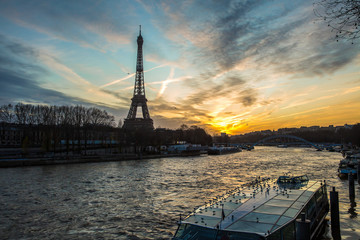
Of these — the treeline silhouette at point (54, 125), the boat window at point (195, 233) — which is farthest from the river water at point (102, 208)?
the treeline silhouette at point (54, 125)

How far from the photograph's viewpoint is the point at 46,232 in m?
11.0

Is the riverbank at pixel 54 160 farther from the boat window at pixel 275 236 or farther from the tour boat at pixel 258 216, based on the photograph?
the boat window at pixel 275 236

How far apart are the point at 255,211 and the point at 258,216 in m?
0.46

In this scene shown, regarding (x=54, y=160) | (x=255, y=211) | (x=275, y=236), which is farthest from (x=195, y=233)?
(x=54, y=160)

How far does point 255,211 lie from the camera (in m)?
7.93

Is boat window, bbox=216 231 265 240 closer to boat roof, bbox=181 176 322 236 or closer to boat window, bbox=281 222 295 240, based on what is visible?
boat roof, bbox=181 176 322 236

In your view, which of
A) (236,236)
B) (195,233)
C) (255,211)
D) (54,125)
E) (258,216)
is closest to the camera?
(236,236)

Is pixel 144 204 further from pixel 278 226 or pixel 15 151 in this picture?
pixel 15 151

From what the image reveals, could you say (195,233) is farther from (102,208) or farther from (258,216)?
(102,208)

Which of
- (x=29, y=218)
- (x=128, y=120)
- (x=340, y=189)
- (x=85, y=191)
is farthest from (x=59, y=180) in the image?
(x=128, y=120)

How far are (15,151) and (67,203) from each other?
36986 millimetres

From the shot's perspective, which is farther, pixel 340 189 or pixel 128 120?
pixel 128 120

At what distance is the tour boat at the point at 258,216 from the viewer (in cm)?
648

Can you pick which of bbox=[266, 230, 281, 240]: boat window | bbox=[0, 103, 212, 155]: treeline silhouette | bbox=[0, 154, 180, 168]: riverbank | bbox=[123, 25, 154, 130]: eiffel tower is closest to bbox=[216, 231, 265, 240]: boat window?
bbox=[266, 230, 281, 240]: boat window
